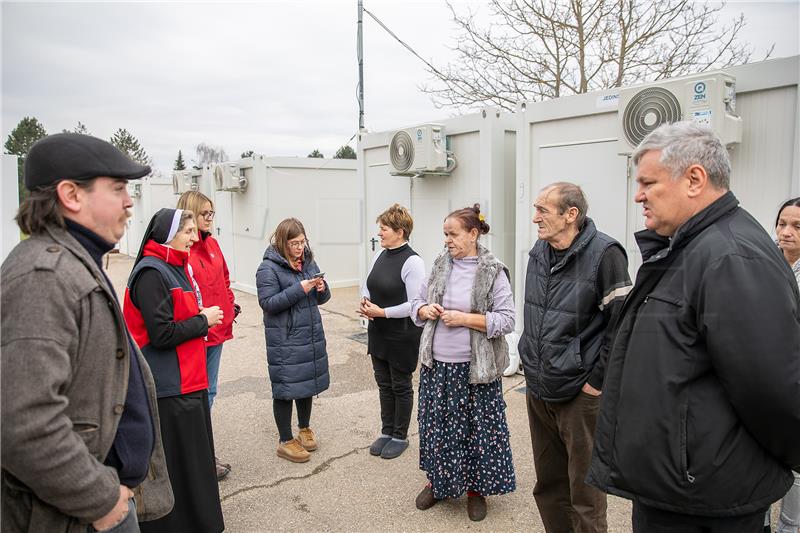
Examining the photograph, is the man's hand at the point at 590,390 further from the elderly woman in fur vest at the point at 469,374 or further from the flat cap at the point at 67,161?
the flat cap at the point at 67,161

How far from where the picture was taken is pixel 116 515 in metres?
1.51

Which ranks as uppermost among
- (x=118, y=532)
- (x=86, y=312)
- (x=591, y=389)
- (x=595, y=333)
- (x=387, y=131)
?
(x=387, y=131)

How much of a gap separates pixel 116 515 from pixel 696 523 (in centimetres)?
169

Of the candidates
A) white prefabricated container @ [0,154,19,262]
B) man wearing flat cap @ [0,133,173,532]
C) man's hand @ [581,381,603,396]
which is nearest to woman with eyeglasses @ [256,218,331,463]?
white prefabricated container @ [0,154,19,262]

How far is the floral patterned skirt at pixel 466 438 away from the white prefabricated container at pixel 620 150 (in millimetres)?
2274

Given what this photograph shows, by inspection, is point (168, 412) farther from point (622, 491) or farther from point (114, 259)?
point (114, 259)

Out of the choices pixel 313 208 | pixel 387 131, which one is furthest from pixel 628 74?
pixel 313 208

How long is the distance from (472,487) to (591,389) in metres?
1.11

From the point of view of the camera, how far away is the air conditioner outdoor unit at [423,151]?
5.86 m

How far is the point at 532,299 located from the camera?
268 cm

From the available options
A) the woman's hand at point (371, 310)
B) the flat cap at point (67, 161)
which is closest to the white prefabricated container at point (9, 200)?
the flat cap at point (67, 161)

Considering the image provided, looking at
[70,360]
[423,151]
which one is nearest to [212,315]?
[70,360]

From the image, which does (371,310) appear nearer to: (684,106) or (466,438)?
(466,438)

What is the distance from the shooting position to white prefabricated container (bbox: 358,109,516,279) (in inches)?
224
